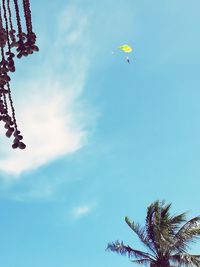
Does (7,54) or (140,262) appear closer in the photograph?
(7,54)

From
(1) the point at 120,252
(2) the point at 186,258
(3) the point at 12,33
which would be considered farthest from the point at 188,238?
(3) the point at 12,33

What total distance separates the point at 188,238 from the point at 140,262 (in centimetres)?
315

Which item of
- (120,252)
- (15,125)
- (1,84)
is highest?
(120,252)

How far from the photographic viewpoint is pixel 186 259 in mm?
29062

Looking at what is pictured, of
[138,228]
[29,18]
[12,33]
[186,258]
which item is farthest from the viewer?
[138,228]

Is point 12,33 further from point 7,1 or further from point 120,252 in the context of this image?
point 120,252

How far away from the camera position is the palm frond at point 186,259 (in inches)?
1128

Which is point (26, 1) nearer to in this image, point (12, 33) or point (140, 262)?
point (12, 33)

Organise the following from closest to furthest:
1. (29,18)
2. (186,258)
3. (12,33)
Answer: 1. (29,18)
2. (12,33)
3. (186,258)

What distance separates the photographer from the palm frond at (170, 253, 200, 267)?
28644mm

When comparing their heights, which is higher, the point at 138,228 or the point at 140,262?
the point at 138,228

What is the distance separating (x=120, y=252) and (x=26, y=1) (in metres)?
28.5

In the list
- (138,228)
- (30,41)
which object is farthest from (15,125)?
(138,228)

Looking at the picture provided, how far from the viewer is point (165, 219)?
3091 cm
